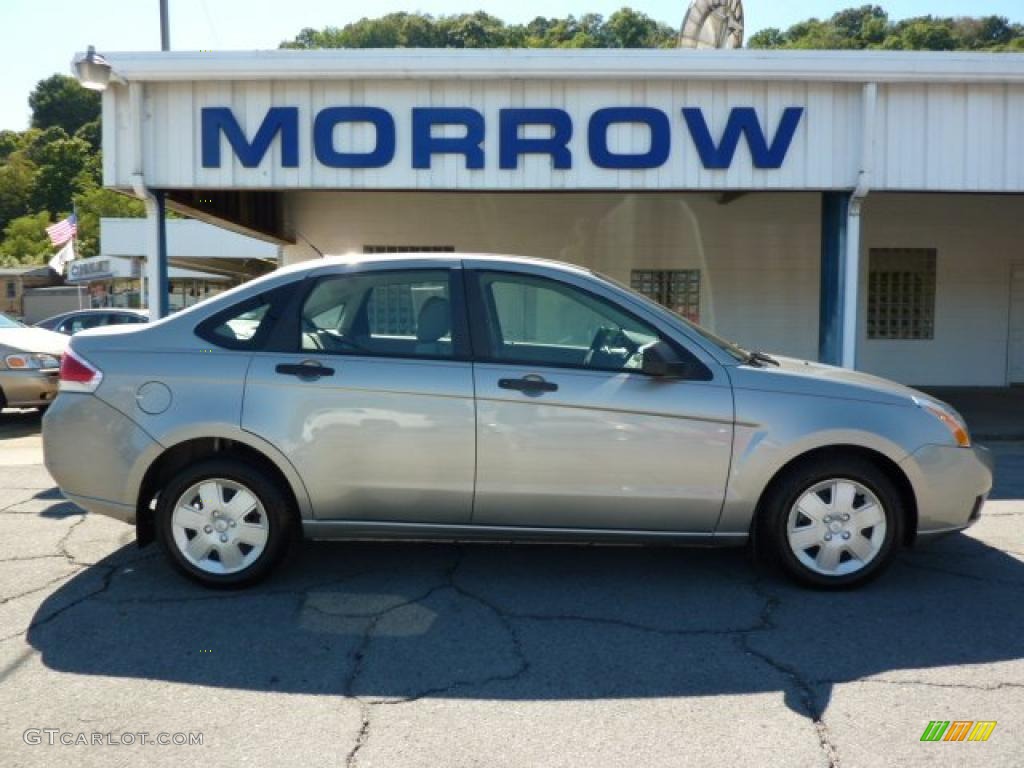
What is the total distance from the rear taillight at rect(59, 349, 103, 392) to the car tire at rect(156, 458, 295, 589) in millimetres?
637

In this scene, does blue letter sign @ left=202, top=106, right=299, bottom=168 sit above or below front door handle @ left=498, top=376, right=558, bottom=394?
above

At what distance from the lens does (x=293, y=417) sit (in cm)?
424

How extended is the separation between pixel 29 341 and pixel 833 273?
9.75 meters

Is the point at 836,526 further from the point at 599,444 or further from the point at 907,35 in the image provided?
the point at 907,35

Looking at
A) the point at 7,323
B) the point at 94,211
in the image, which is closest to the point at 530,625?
the point at 7,323

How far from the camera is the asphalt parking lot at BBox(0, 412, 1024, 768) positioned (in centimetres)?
295

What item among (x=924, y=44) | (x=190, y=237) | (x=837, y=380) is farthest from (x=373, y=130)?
(x=924, y=44)

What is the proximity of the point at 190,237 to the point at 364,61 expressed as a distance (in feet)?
62.0

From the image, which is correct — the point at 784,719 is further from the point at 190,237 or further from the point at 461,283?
the point at 190,237

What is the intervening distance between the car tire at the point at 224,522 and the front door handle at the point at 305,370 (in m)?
0.51

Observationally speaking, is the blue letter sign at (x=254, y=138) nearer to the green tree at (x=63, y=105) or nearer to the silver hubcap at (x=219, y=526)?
the silver hubcap at (x=219, y=526)

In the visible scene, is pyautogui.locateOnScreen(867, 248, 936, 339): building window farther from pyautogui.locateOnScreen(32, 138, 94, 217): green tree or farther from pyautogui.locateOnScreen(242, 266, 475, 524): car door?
pyautogui.locateOnScreen(32, 138, 94, 217): green tree

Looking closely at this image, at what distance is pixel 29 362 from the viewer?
10.5 meters

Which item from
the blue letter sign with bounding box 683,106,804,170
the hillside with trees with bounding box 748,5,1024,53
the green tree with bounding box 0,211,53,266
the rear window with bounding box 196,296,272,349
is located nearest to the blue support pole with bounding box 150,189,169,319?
the rear window with bounding box 196,296,272,349
